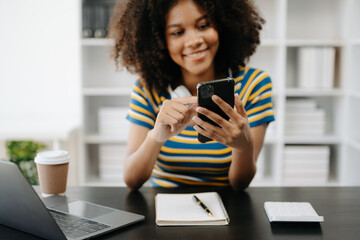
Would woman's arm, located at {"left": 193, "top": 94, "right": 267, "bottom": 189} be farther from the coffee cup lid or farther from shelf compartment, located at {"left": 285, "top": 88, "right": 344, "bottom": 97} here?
shelf compartment, located at {"left": 285, "top": 88, "right": 344, "bottom": 97}

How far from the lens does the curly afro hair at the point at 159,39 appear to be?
5.00 feet

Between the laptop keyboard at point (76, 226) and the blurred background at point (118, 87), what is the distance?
1.65 meters

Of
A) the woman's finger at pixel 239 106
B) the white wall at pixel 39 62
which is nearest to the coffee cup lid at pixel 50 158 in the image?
the woman's finger at pixel 239 106

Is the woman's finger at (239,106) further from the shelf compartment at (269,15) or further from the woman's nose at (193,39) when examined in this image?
the shelf compartment at (269,15)

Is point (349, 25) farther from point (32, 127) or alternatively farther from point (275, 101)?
point (32, 127)

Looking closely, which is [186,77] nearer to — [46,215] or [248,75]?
[248,75]

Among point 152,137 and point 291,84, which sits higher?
point 291,84

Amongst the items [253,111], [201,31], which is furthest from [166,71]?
[253,111]

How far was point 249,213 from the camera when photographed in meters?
1.01

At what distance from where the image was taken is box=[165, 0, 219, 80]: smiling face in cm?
141

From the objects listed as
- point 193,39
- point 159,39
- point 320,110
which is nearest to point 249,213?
point 193,39

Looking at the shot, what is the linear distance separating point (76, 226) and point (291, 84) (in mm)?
2344

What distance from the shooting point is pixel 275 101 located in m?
2.77

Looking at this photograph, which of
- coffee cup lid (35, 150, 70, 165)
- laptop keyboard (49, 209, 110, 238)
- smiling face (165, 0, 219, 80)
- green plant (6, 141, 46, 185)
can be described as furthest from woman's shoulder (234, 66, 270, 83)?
green plant (6, 141, 46, 185)
